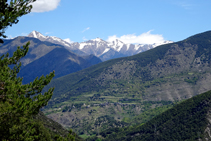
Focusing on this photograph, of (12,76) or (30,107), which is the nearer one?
(30,107)

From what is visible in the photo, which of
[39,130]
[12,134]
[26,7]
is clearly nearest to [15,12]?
[26,7]

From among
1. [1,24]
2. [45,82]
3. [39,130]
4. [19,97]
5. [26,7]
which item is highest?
[26,7]

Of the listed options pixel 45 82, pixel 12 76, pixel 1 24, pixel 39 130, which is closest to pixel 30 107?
pixel 45 82

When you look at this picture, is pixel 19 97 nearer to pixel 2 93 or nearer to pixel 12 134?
pixel 2 93

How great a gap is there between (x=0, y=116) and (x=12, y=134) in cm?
317

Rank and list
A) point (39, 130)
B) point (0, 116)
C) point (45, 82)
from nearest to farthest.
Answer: point (0, 116) < point (45, 82) < point (39, 130)

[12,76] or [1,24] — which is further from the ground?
[1,24]

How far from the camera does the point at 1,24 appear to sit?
1540 inches

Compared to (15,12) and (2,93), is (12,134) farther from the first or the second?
(15,12)

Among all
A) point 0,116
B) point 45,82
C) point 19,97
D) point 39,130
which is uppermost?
point 45,82

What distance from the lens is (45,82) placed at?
137 feet

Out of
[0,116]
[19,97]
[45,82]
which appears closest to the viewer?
[0,116]

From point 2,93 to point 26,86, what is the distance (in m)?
3.84

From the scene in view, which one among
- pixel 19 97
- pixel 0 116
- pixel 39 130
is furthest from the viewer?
pixel 39 130
